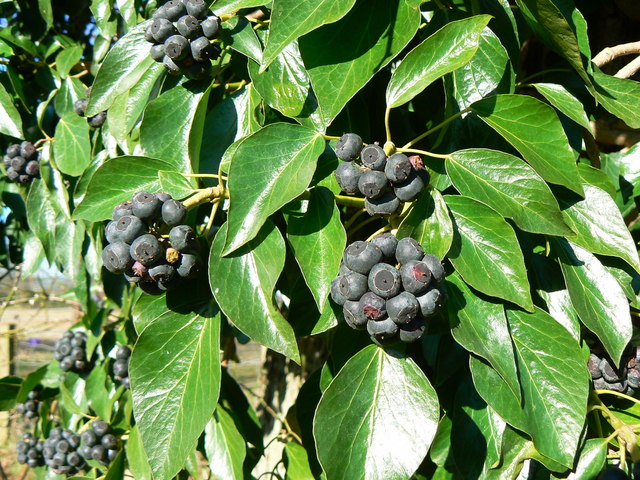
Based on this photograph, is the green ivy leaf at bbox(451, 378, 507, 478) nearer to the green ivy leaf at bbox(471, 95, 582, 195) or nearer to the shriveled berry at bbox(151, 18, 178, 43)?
the green ivy leaf at bbox(471, 95, 582, 195)

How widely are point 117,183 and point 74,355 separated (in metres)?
1.09

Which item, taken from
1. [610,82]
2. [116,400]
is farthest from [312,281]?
[116,400]

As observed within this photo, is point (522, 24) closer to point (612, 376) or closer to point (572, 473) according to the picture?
point (612, 376)

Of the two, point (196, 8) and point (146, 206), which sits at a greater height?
point (196, 8)

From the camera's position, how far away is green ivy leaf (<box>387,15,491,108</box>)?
78 cm

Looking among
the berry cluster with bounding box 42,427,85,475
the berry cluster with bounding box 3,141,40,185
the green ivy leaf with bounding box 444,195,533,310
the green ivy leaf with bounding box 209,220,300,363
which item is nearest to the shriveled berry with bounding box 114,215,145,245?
the green ivy leaf with bounding box 209,220,300,363

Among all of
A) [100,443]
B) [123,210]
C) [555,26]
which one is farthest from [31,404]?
[555,26]

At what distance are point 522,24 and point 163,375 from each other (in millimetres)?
886

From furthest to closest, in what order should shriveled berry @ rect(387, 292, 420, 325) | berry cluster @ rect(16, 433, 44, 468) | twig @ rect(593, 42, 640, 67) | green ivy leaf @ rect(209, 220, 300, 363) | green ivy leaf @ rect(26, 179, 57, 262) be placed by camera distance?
berry cluster @ rect(16, 433, 44, 468)
green ivy leaf @ rect(26, 179, 57, 262)
twig @ rect(593, 42, 640, 67)
green ivy leaf @ rect(209, 220, 300, 363)
shriveled berry @ rect(387, 292, 420, 325)

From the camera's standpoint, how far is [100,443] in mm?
1662

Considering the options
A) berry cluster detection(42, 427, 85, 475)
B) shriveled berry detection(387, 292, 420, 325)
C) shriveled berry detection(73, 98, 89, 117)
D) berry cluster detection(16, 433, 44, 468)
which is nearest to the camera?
shriveled berry detection(387, 292, 420, 325)

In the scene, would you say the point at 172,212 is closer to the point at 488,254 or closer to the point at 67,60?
the point at 488,254

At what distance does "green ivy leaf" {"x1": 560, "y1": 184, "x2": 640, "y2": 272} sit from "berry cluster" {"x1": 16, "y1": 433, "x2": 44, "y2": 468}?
1.84 m

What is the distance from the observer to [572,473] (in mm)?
905
